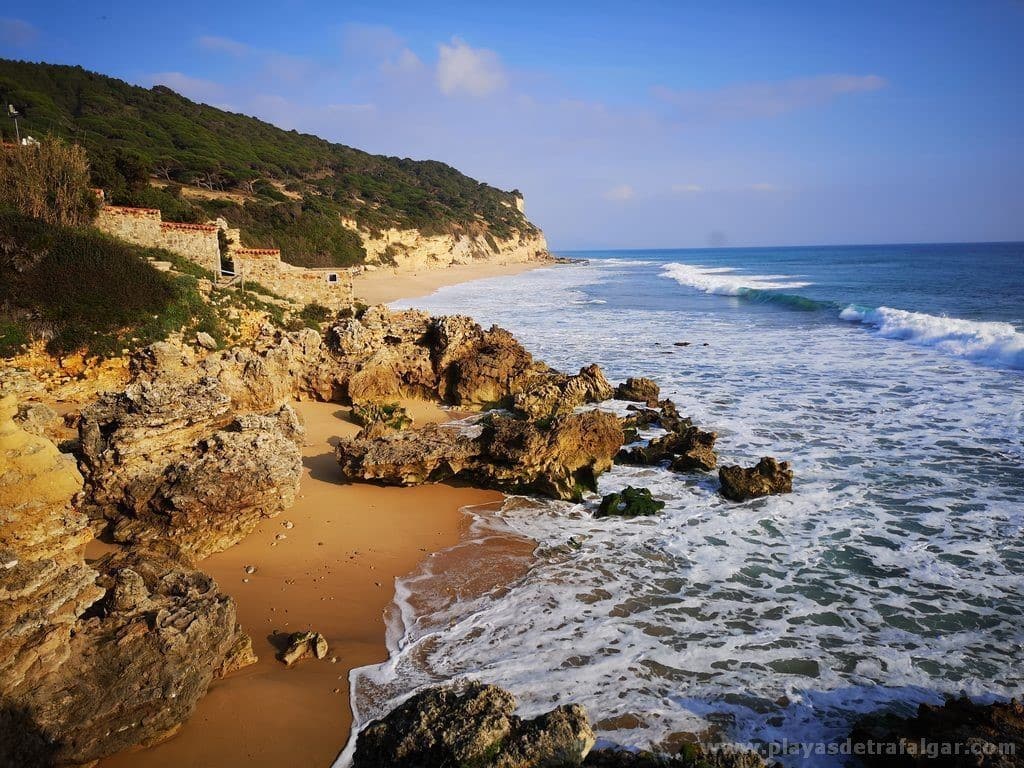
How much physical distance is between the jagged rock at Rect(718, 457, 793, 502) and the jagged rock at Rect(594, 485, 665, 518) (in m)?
1.17

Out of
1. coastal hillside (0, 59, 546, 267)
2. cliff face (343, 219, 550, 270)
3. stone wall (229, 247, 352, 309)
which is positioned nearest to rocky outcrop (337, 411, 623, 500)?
stone wall (229, 247, 352, 309)

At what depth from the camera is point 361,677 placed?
5.04m

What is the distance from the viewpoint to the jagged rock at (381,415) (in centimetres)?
1113

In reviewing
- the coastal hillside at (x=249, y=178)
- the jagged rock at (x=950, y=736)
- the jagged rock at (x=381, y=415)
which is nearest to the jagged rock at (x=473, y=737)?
the jagged rock at (x=950, y=736)

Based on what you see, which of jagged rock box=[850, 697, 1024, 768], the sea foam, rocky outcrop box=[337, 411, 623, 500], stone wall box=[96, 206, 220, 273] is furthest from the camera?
the sea foam

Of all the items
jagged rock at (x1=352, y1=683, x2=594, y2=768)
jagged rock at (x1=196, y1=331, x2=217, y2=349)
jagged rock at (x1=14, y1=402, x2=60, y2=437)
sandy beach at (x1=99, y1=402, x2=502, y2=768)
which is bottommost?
sandy beach at (x1=99, y1=402, x2=502, y2=768)

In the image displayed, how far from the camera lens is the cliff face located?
51406 millimetres

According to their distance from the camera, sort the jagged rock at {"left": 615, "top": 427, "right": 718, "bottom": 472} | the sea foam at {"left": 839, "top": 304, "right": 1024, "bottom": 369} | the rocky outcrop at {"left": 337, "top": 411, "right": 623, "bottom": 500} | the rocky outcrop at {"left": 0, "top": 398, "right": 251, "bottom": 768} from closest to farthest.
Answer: the rocky outcrop at {"left": 0, "top": 398, "right": 251, "bottom": 768} → the rocky outcrop at {"left": 337, "top": 411, "right": 623, "bottom": 500} → the jagged rock at {"left": 615, "top": 427, "right": 718, "bottom": 472} → the sea foam at {"left": 839, "top": 304, "right": 1024, "bottom": 369}

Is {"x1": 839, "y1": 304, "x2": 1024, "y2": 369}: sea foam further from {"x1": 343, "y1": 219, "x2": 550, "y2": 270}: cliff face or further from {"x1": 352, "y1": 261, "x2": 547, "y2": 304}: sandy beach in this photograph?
{"x1": 343, "y1": 219, "x2": 550, "y2": 270}: cliff face

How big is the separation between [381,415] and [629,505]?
17.6 feet

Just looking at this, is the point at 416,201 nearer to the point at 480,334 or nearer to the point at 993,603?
the point at 480,334

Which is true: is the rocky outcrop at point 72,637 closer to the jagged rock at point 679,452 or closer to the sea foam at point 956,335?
the jagged rock at point 679,452

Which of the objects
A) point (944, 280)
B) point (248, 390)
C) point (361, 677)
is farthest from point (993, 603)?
point (944, 280)

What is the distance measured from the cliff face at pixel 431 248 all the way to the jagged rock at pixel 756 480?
143 feet
